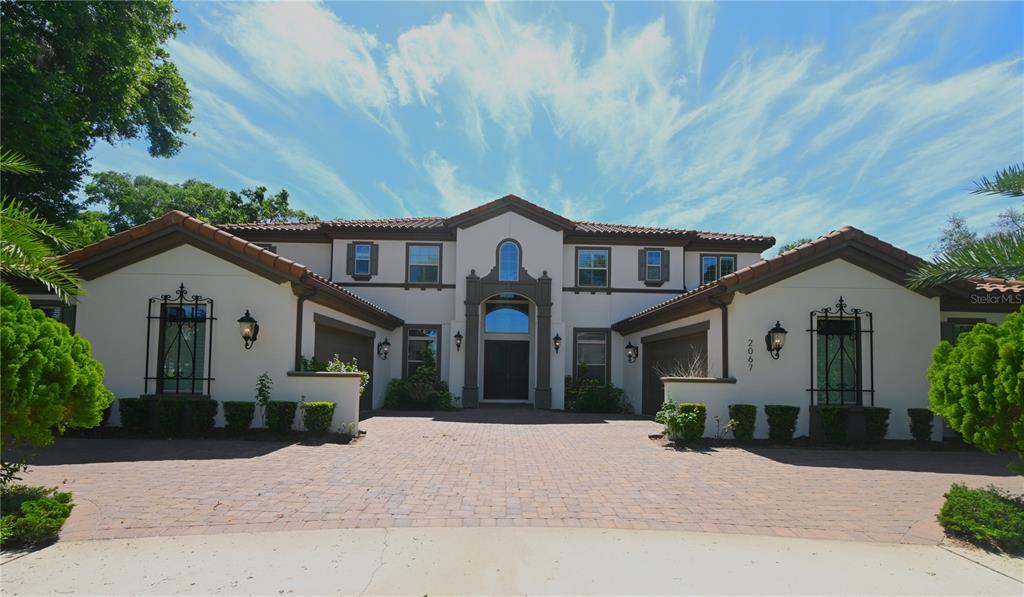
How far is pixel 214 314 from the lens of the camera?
11.1 metres

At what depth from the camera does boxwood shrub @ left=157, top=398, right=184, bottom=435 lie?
34.1 feet

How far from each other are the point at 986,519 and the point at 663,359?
10893 mm

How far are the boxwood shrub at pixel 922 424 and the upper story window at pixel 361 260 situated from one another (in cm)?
1562

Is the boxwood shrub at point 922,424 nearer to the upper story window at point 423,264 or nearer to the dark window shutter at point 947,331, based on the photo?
the dark window shutter at point 947,331

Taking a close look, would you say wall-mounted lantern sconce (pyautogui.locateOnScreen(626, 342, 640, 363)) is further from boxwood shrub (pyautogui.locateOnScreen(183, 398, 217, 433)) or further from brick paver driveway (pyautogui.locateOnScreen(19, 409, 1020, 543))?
boxwood shrub (pyautogui.locateOnScreen(183, 398, 217, 433))

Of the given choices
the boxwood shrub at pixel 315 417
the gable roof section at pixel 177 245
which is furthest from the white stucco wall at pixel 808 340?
the gable roof section at pixel 177 245

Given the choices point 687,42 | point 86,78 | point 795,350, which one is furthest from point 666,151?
point 86,78

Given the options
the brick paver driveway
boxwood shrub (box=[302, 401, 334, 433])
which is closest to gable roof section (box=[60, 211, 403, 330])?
boxwood shrub (box=[302, 401, 334, 433])

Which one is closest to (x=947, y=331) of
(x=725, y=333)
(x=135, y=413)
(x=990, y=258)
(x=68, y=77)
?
(x=725, y=333)

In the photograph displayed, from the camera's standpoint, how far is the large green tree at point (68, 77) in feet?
39.5

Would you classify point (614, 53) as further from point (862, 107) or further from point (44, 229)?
point (44, 229)

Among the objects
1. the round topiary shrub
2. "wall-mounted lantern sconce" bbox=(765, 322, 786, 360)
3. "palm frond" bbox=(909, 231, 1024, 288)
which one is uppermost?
"palm frond" bbox=(909, 231, 1024, 288)

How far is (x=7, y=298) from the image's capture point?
5.27 m

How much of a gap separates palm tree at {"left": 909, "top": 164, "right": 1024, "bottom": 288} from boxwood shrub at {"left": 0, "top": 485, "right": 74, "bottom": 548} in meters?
9.87
